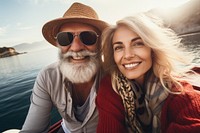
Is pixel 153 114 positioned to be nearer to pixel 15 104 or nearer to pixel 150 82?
pixel 150 82

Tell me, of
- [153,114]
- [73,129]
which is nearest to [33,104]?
[73,129]

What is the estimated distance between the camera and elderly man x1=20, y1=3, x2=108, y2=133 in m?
2.33

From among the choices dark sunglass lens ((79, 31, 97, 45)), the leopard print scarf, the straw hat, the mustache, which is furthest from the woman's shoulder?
the straw hat

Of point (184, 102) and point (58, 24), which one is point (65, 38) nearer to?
point (58, 24)

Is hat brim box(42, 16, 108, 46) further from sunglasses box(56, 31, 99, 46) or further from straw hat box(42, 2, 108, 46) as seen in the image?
sunglasses box(56, 31, 99, 46)

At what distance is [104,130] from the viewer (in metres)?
1.84

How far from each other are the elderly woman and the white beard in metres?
0.33

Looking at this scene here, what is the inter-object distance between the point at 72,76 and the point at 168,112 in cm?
118

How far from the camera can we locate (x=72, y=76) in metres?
2.30

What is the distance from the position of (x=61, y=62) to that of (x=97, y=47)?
53cm

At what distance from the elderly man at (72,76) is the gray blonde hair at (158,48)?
27cm

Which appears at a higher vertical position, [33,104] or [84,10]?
[84,10]

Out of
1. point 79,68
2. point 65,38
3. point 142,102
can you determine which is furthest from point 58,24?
point 142,102

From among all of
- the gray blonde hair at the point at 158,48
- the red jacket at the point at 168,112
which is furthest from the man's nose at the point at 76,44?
the red jacket at the point at 168,112
